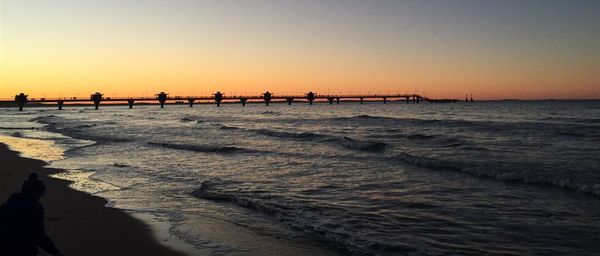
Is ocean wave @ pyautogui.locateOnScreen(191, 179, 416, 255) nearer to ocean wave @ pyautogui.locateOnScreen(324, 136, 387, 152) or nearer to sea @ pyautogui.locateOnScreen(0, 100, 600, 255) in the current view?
sea @ pyautogui.locateOnScreen(0, 100, 600, 255)

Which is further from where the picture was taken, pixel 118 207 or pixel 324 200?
pixel 324 200

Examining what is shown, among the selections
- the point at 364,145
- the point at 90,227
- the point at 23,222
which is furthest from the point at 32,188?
the point at 364,145

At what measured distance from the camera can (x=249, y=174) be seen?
16.0 m

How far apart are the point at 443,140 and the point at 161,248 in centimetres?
2192

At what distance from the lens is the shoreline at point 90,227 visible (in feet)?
24.9

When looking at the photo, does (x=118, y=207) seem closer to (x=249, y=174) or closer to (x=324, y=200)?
(x=324, y=200)

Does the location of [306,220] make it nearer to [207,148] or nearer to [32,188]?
[32,188]

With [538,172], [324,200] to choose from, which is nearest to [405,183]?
[324,200]

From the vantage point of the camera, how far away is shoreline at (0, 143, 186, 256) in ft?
24.9

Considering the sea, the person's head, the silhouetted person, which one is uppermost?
the person's head

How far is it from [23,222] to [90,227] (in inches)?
175

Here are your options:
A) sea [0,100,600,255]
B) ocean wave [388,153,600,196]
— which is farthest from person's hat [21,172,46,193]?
ocean wave [388,153,600,196]

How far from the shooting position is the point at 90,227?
8.88m

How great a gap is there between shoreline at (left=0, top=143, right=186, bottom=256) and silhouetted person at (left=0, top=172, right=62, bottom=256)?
2.64 metres
